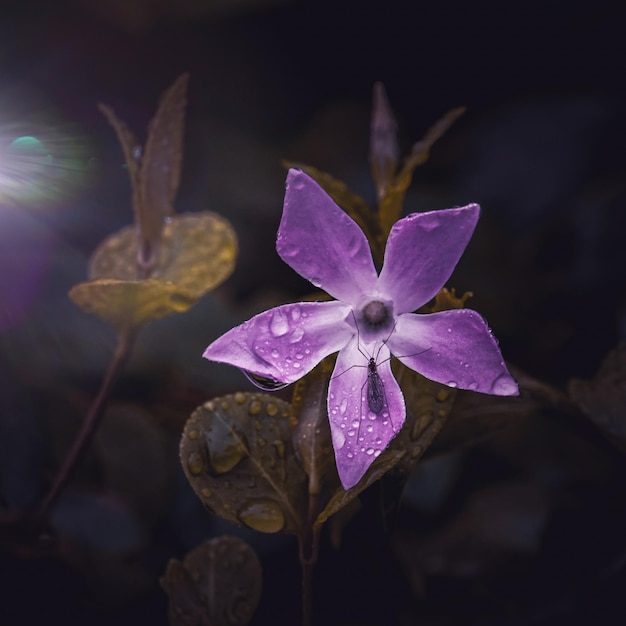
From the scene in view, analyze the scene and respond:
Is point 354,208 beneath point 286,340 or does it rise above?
above

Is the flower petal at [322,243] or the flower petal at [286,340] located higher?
the flower petal at [322,243]

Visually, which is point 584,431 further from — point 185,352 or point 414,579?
point 185,352

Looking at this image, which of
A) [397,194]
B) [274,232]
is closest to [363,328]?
[397,194]

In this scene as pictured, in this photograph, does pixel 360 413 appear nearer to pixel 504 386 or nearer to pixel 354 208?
pixel 504 386

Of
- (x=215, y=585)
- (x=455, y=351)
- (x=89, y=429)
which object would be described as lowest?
(x=215, y=585)

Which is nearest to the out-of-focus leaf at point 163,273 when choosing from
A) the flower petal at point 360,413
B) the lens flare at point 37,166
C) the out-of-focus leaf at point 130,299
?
the out-of-focus leaf at point 130,299

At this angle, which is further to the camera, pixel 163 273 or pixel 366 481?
pixel 163 273

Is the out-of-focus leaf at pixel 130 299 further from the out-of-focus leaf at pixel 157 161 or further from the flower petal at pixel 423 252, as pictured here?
the flower petal at pixel 423 252

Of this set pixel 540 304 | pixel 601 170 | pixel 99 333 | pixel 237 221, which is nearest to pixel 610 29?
pixel 601 170
